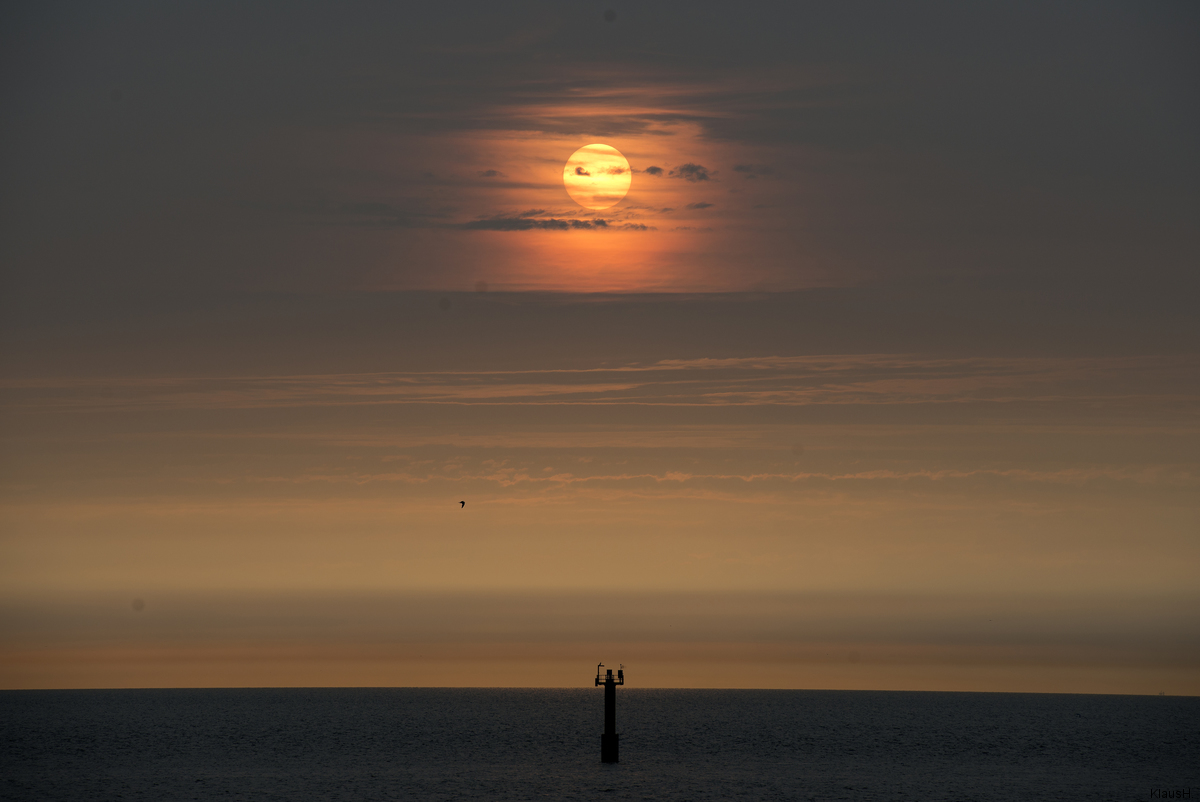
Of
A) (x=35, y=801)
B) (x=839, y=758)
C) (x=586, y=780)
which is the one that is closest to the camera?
(x=35, y=801)

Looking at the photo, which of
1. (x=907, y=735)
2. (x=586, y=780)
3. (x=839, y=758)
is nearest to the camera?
(x=586, y=780)

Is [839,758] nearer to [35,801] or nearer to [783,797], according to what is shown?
[783,797]

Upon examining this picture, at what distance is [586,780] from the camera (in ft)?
312

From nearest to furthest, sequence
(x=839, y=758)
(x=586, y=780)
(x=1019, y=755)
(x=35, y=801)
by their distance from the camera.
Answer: (x=35, y=801) → (x=586, y=780) → (x=839, y=758) → (x=1019, y=755)

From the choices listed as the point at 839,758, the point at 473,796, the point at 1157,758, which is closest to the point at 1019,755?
the point at 1157,758

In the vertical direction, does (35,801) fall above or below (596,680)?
below

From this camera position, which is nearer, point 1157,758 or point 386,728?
point 1157,758

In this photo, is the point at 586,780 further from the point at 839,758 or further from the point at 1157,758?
the point at 1157,758

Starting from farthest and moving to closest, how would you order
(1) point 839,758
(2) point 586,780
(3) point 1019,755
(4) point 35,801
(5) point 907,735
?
A: (5) point 907,735
(3) point 1019,755
(1) point 839,758
(2) point 586,780
(4) point 35,801

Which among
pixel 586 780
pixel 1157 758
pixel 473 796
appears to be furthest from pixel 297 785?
pixel 1157 758

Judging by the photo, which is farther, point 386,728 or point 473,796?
point 386,728

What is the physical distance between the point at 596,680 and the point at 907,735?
9489 centimetres

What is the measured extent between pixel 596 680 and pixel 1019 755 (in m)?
66.3

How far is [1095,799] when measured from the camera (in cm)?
9188
